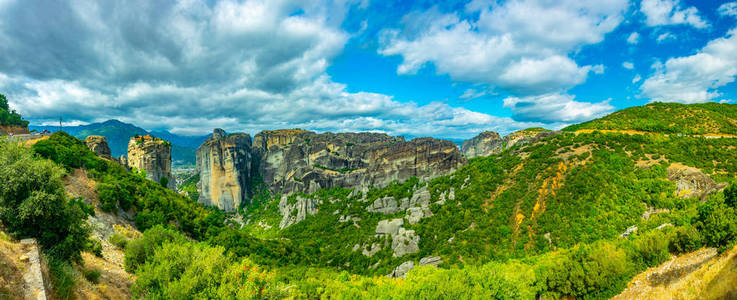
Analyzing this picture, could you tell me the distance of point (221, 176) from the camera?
130125 mm

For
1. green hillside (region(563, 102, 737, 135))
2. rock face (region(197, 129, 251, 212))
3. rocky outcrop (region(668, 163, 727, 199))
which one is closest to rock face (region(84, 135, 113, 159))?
rock face (region(197, 129, 251, 212))

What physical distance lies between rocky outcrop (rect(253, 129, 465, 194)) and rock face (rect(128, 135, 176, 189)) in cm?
5221

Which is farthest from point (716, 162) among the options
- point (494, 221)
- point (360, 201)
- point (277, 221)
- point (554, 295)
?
point (277, 221)

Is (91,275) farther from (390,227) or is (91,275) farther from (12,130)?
(12,130)

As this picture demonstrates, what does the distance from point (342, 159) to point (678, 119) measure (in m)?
104

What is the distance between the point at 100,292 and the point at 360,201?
75.0 m

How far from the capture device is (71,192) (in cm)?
2583

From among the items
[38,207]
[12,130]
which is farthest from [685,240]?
[12,130]

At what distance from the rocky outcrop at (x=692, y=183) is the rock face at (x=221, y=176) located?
142 m

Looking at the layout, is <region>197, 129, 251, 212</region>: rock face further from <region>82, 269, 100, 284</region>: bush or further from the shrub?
the shrub

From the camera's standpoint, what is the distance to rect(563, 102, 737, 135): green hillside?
153ft

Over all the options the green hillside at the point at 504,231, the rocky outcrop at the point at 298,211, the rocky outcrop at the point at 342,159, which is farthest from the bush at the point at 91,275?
the rocky outcrop at the point at 298,211

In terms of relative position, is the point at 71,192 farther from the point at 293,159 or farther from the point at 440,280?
the point at 293,159

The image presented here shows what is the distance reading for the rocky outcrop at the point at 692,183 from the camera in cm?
2844
